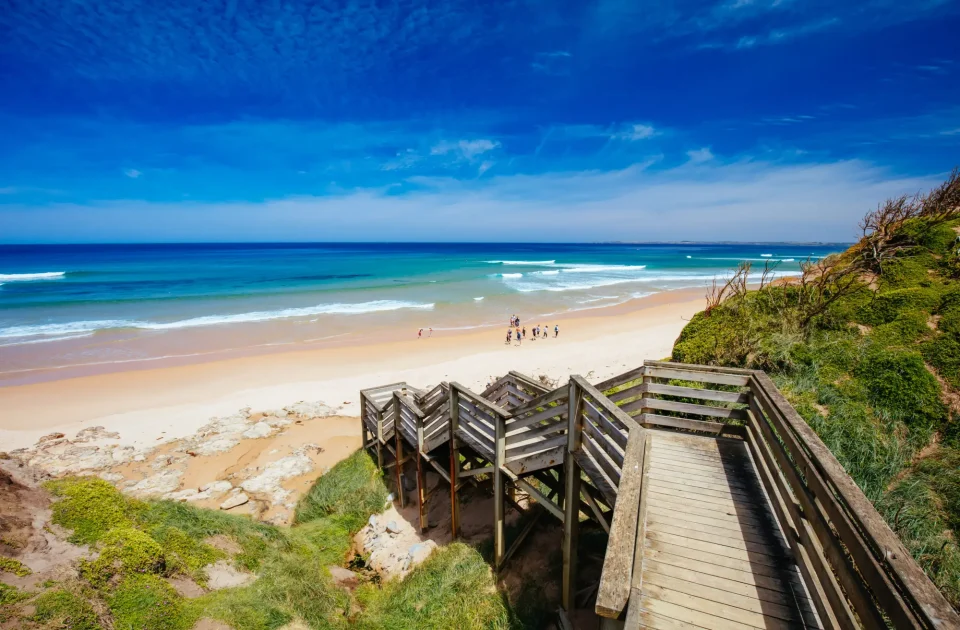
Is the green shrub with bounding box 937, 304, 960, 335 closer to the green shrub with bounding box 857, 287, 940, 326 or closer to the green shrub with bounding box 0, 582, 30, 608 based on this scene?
the green shrub with bounding box 857, 287, 940, 326

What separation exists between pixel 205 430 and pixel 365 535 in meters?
8.31

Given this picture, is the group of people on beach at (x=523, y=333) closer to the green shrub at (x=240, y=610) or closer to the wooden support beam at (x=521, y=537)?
the wooden support beam at (x=521, y=537)

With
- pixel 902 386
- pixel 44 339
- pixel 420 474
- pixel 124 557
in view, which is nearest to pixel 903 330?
pixel 902 386

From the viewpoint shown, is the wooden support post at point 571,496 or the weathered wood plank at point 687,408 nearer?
the wooden support post at point 571,496

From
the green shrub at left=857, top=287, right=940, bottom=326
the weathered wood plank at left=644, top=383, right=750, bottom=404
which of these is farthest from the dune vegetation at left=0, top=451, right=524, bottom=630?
the green shrub at left=857, top=287, right=940, bottom=326

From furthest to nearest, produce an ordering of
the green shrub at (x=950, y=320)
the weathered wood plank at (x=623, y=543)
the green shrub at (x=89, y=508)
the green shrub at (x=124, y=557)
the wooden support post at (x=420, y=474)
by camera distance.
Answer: the wooden support post at (x=420, y=474) → the green shrub at (x=950, y=320) → the green shrub at (x=89, y=508) → the green shrub at (x=124, y=557) → the weathered wood plank at (x=623, y=543)

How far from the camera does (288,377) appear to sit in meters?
19.9

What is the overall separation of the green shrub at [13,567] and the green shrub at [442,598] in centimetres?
405

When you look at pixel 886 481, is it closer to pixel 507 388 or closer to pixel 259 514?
pixel 507 388

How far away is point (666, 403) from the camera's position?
643 centimetres

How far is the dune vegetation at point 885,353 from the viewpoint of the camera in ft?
18.5

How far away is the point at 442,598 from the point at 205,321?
104 ft

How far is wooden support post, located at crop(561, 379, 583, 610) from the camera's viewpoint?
5523 millimetres

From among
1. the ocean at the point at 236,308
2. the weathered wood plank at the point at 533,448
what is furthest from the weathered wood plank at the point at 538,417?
the ocean at the point at 236,308
